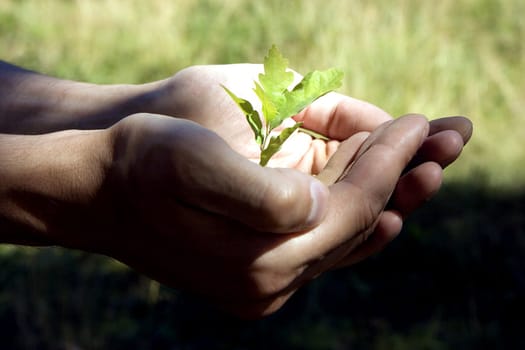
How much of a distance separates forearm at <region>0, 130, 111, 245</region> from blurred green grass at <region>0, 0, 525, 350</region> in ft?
3.25

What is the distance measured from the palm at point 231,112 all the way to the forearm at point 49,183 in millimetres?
485

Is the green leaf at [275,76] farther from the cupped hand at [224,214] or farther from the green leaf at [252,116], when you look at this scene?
the cupped hand at [224,214]

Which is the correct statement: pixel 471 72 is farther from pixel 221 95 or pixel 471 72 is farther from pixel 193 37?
pixel 221 95

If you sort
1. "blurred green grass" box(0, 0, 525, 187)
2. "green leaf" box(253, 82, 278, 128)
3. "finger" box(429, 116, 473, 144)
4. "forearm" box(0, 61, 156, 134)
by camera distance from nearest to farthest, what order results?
"green leaf" box(253, 82, 278, 128), "finger" box(429, 116, 473, 144), "forearm" box(0, 61, 156, 134), "blurred green grass" box(0, 0, 525, 187)

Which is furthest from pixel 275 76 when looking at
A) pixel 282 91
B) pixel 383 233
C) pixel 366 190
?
pixel 383 233

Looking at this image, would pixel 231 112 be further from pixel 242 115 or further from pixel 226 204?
pixel 226 204

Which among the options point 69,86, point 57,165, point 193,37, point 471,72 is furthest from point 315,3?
point 57,165

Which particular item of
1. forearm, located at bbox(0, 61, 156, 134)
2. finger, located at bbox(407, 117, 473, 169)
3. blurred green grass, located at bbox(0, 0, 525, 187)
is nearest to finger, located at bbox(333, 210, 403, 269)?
finger, located at bbox(407, 117, 473, 169)

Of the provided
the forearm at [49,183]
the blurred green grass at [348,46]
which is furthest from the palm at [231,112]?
Answer: the blurred green grass at [348,46]

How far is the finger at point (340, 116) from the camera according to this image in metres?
1.56

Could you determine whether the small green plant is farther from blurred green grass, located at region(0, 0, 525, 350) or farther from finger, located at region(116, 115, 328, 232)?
blurred green grass, located at region(0, 0, 525, 350)

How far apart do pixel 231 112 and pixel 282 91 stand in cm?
44

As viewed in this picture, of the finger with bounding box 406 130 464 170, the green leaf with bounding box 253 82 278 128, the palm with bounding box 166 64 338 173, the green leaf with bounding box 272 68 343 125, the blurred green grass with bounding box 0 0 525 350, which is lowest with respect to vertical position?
the blurred green grass with bounding box 0 0 525 350

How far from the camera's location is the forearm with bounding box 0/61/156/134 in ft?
5.65
